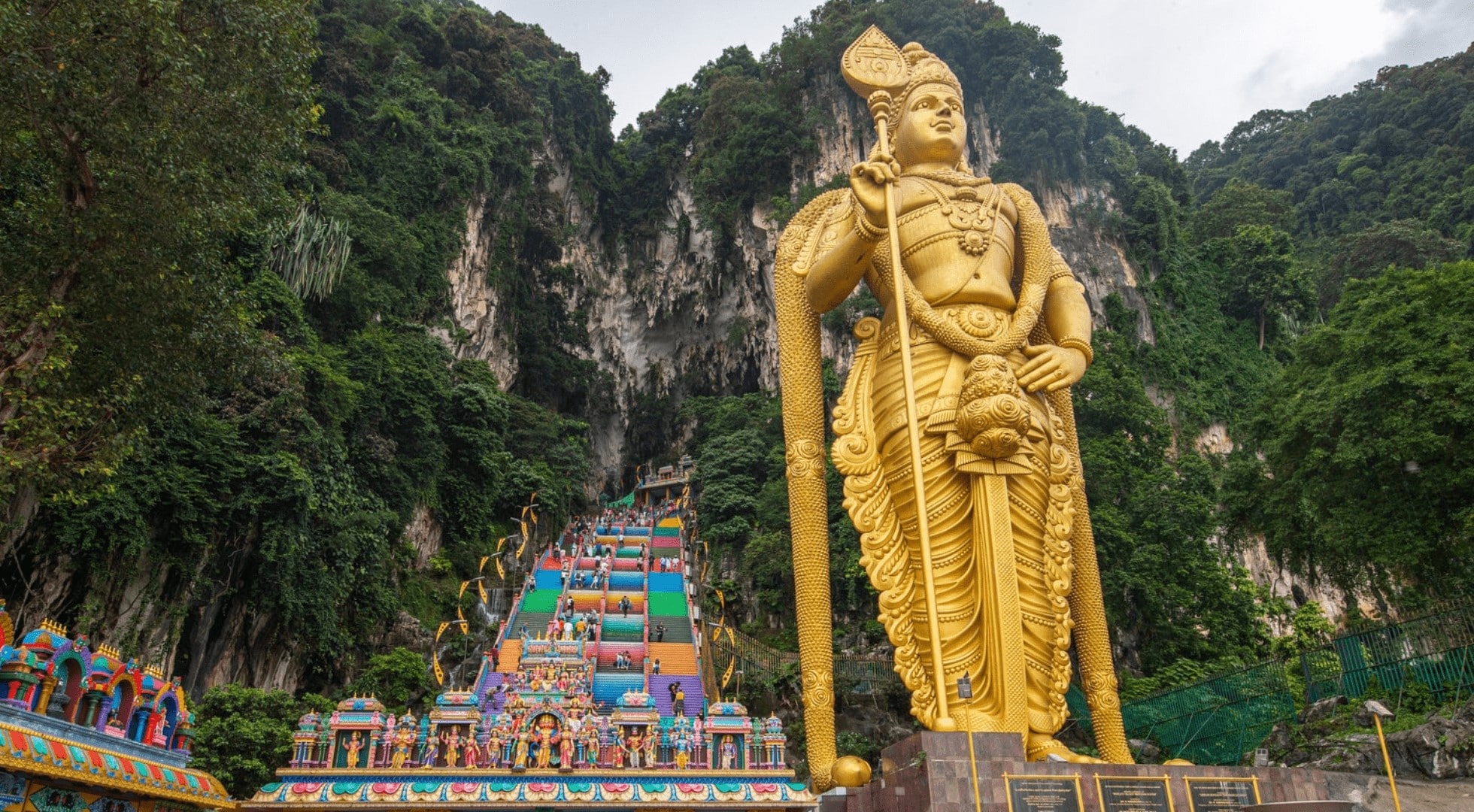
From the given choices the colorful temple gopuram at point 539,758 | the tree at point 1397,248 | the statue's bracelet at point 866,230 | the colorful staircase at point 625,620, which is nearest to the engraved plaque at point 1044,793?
the colorful temple gopuram at point 539,758

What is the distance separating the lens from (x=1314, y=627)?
561 inches

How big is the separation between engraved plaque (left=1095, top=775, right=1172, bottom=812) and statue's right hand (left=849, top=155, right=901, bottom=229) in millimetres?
3264

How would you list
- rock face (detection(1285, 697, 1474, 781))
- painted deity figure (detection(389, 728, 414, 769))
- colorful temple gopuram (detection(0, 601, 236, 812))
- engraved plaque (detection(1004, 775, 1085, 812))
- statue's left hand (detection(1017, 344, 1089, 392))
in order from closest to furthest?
engraved plaque (detection(1004, 775, 1085, 812)) → colorful temple gopuram (detection(0, 601, 236, 812)) → rock face (detection(1285, 697, 1474, 781)) → statue's left hand (detection(1017, 344, 1089, 392)) → painted deity figure (detection(389, 728, 414, 769))

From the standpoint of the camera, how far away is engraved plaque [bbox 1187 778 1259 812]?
432 cm

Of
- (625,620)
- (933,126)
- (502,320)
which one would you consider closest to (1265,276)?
(625,620)

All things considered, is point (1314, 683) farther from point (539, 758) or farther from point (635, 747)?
point (539, 758)

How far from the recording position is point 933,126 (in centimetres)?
634

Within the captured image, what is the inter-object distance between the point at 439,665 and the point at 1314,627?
529 inches

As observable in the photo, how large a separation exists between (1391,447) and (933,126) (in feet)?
19.6

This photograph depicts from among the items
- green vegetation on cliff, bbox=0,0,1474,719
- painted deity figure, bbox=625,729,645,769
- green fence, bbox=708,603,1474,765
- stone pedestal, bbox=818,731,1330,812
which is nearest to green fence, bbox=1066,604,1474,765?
green fence, bbox=708,603,1474,765

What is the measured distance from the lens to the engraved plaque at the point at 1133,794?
4.25 m

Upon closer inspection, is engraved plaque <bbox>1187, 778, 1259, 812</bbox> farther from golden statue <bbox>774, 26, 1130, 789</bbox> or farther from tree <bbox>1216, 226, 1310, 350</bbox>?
tree <bbox>1216, 226, 1310, 350</bbox>

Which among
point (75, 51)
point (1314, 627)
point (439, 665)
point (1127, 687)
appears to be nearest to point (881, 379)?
point (75, 51)

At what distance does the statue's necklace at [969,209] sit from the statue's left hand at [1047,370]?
0.76 m
